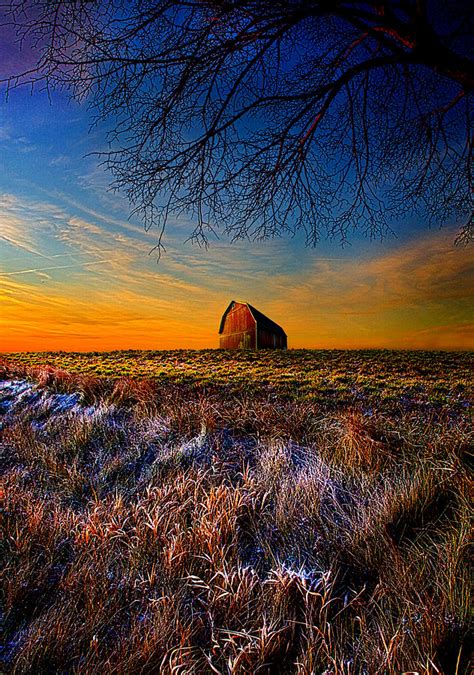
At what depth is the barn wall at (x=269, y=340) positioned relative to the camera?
97.1ft

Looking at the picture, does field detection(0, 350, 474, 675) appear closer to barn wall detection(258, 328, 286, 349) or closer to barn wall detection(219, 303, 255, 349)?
barn wall detection(258, 328, 286, 349)

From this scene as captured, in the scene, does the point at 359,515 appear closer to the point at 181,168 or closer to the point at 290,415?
the point at 290,415

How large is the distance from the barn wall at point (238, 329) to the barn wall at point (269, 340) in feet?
1.90

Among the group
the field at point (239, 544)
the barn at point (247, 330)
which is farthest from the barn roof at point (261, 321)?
the field at point (239, 544)

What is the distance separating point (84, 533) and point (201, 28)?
4938 mm

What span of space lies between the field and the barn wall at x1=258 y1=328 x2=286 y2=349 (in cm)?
2381

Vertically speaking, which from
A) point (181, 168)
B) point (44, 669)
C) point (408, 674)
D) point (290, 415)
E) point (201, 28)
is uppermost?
point (201, 28)

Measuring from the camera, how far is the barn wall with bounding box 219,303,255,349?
30.2 m

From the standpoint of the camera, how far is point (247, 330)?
100 feet

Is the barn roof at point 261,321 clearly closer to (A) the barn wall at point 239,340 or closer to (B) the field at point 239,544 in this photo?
(A) the barn wall at point 239,340

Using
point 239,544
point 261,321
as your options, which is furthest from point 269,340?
point 239,544

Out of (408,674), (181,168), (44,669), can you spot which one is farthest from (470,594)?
(181,168)

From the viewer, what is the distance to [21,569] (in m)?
2.72

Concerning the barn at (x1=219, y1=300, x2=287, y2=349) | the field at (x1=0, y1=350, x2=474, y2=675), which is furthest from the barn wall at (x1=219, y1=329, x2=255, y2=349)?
the field at (x1=0, y1=350, x2=474, y2=675)
